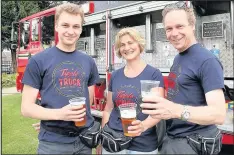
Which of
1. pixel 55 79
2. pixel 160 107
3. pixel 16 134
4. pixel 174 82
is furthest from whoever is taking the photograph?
pixel 16 134

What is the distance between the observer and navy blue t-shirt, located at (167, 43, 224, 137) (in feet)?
5.64

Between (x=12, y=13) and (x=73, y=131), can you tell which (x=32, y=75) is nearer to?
(x=73, y=131)

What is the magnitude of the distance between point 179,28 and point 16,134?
→ 4.53 meters

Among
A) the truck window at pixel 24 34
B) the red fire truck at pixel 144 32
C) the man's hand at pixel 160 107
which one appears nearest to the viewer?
the man's hand at pixel 160 107

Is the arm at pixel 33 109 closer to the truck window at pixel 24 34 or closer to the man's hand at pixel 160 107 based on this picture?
the man's hand at pixel 160 107

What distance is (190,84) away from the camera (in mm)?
1841

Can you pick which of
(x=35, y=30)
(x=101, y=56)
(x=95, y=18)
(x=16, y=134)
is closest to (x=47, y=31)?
(x=35, y=30)

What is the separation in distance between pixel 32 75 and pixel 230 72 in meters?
2.80

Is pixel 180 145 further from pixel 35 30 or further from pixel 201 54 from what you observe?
pixel 35 30

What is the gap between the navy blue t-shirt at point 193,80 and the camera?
1718 millimetres

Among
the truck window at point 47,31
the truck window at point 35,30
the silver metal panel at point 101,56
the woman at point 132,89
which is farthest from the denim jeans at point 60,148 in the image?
the truck window at point 35,30

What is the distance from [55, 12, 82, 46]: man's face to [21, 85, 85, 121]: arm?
17.7 inches

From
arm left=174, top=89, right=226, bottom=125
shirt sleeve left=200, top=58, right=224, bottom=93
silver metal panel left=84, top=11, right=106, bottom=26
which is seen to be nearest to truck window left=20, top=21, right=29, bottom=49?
silver metal panel left=84, top=11, right=106, bottom=26

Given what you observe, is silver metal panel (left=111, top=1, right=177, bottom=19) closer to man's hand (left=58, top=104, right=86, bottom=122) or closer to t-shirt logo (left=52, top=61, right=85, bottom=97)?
t-shirt logo (left=52, top=61, right=85, bottom=97)
